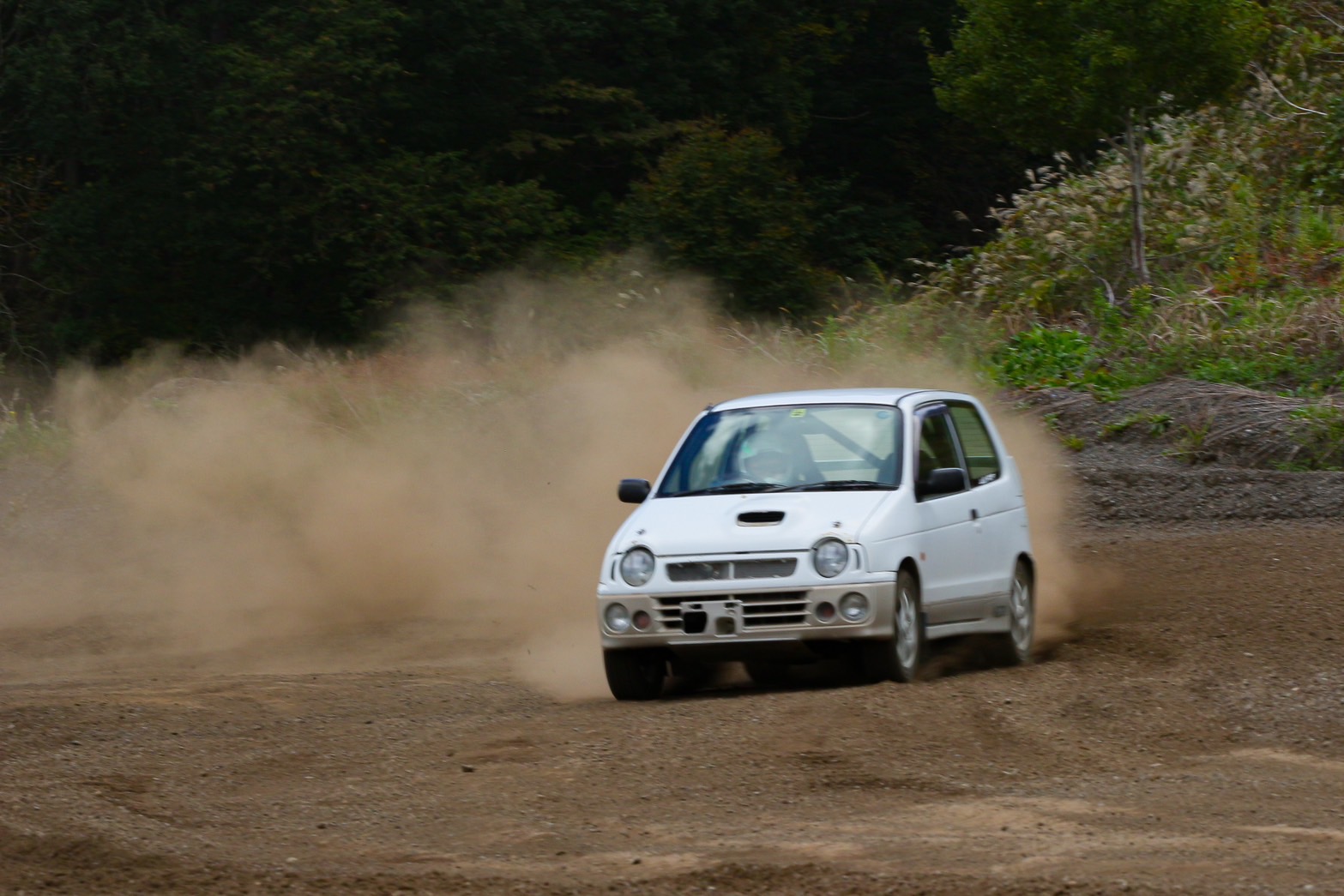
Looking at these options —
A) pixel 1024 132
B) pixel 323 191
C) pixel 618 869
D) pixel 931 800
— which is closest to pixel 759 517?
pixel 931 800

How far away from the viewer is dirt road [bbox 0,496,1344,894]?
6.02m

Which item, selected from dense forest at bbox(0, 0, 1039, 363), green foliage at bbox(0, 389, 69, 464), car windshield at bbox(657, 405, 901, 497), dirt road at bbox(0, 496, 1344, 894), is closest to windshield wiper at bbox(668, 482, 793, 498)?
car windshield at bbox(657, 405, 901, 497)

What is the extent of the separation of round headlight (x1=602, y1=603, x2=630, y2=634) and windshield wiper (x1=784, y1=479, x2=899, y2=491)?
47.6 inches

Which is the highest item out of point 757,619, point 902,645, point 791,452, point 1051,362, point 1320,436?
point 1051,362

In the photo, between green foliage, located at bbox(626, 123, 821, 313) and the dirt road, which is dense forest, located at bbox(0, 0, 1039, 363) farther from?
the dirt road

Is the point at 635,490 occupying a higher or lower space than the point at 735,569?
higher

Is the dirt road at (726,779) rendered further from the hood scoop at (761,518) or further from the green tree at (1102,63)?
the green tree at (1102,63)

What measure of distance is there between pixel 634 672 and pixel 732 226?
931 inches

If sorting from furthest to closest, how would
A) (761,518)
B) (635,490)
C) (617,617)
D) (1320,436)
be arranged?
1. (1320,436)
2. (635,490)
3. (761,518)
4. (617,617)

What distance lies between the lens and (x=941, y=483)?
10.2 meters

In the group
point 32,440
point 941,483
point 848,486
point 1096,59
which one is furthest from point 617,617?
point 32,440

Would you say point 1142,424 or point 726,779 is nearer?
point 726,779

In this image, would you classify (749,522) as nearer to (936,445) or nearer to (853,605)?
(853,605)

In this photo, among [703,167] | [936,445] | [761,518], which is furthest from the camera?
[703,167]
